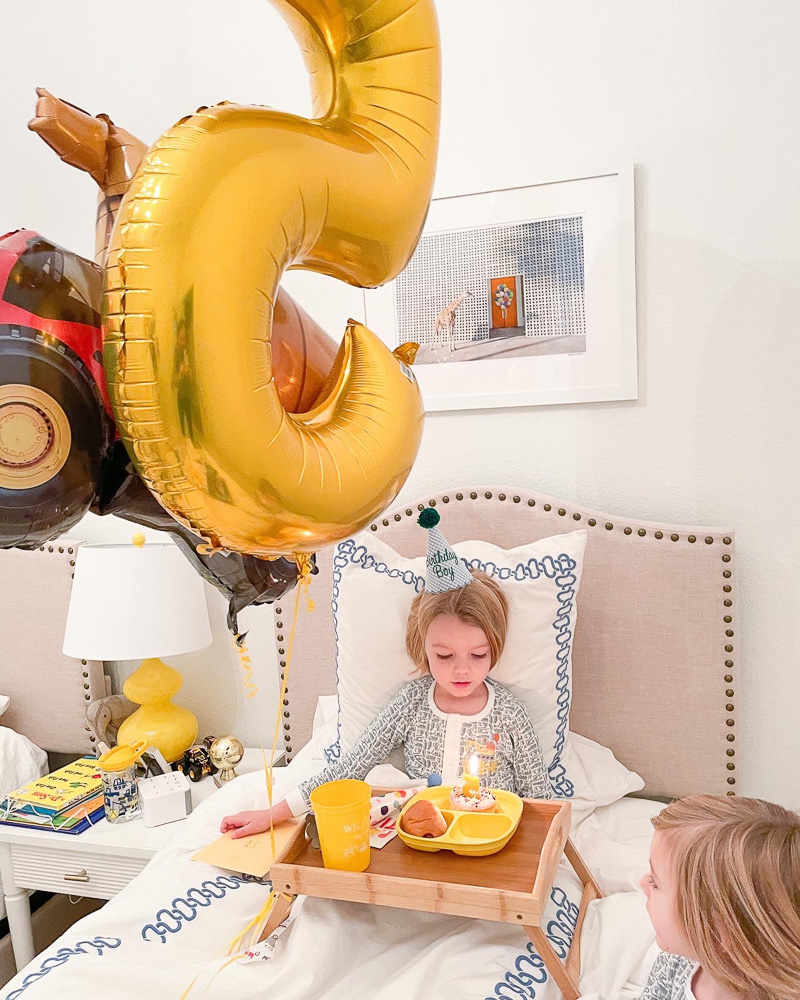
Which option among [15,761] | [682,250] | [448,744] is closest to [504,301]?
[682,250]

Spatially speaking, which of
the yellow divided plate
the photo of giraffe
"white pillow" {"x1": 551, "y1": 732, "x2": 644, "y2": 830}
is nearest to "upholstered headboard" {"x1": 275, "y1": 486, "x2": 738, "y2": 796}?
"white pillow" {"x1": 551, "y1": 732, "x2": 644, "y2": 830}

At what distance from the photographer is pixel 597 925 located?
1.30 metres

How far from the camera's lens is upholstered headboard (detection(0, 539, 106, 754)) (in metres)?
2.17

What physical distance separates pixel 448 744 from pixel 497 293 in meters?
1.04

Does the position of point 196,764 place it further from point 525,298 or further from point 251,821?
point 525,298

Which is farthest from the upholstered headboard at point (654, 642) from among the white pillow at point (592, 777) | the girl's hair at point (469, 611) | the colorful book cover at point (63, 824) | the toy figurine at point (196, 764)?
the colorful book cover at point (63, 824)

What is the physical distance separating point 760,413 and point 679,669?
0.59 m

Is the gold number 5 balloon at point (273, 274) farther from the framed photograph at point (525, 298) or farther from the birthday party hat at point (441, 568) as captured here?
the framed photograph at point (525, 298)

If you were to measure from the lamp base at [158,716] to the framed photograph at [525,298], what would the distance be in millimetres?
980

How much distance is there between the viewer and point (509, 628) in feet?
5.40

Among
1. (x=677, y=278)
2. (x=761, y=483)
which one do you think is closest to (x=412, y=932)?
(x=761, y=483)

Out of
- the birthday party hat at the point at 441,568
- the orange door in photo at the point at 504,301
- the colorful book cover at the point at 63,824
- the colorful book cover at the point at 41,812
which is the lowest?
the colorful book cover at the point at 63,824

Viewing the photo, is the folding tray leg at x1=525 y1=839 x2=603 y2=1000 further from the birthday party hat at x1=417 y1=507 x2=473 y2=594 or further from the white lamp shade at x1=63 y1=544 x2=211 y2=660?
the white lamp shade at x1=63 y1=544 x2=211 y2=660

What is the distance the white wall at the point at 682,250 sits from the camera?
1.67 metres
